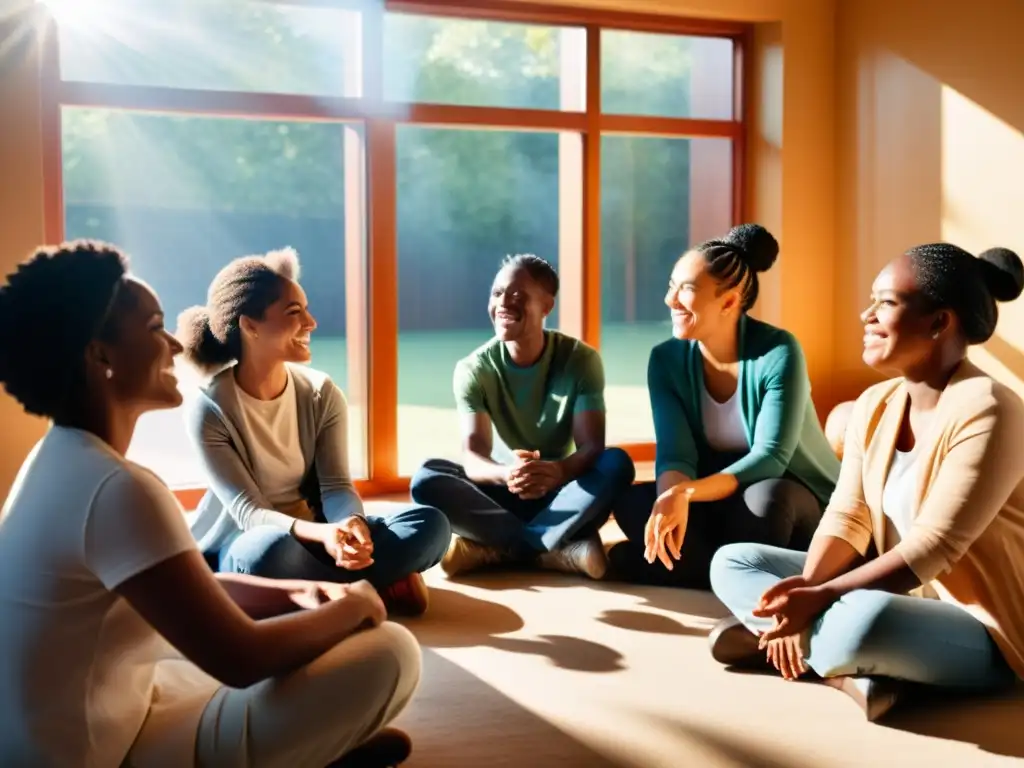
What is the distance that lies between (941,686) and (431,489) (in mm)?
1799

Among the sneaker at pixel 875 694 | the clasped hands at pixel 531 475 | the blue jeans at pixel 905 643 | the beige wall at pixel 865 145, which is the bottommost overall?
the sneaker at pixel 875 694

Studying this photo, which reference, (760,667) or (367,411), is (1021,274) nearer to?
(760,667)

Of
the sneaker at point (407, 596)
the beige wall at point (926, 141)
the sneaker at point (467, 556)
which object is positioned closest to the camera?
the sneaker at point (407, 596)

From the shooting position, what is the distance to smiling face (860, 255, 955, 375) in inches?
109

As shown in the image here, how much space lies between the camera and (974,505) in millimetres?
2609

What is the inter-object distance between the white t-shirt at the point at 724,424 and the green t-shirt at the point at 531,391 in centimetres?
41

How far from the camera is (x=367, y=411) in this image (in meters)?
5.59

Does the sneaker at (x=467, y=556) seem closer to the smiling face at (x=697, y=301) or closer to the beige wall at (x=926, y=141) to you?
the smiling face at (x=697, y=301)

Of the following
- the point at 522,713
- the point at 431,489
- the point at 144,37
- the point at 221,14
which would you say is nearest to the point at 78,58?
the point at 144,37

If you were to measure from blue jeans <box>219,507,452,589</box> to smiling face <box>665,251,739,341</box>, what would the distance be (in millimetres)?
954

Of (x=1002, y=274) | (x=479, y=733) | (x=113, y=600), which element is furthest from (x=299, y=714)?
(x=1002, y=274)

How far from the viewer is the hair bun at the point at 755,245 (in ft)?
12.6

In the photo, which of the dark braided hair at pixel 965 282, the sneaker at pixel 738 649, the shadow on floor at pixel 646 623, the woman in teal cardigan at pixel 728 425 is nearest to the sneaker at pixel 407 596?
the shadow on floor at pixel 646 623

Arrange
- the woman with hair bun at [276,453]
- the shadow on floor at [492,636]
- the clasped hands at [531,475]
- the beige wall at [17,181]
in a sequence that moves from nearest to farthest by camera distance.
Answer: the shadow on floor at [492,636]
the woman with hair bun at [276,453]
the clasped hands at [531,475]
the beige wall at [17,181]
